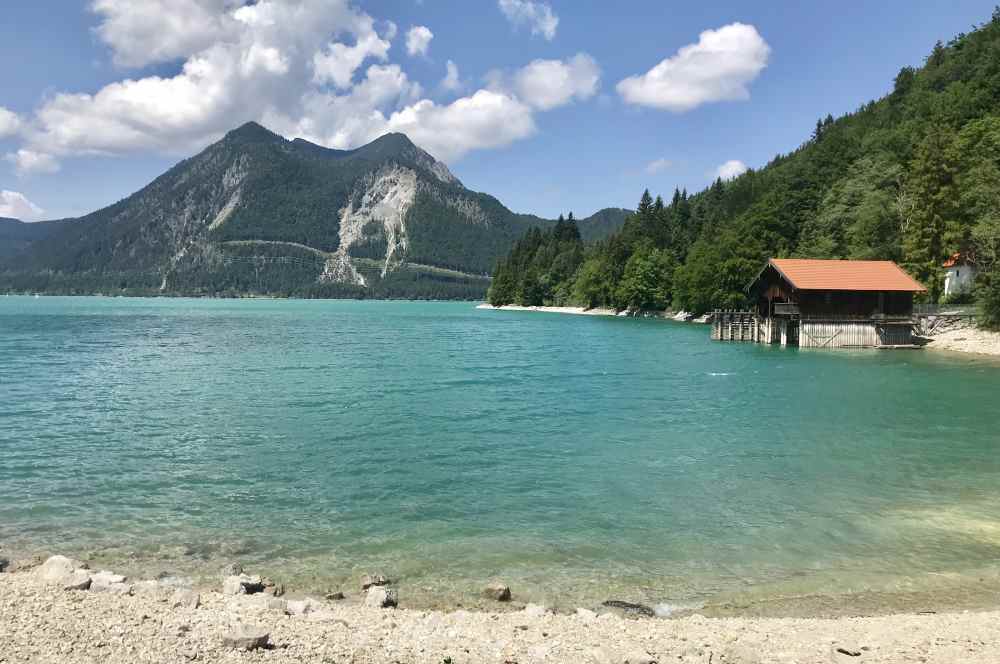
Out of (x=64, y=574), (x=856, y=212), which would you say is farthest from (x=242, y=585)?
(x=856, y=212)

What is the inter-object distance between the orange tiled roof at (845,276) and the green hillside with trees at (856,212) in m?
6.53

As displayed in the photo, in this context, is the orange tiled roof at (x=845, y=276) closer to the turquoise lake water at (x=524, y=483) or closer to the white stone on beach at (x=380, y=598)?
the turquoise lake water at (x=524, y=483)

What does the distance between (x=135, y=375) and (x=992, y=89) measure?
11831 cm

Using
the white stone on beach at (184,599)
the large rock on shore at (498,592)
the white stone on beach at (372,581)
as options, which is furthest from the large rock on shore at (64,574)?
the large rock on shore at (498,592)

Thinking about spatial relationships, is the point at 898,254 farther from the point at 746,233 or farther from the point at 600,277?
the point at 600,277

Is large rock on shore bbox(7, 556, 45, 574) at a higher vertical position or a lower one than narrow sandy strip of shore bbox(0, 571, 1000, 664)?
lower

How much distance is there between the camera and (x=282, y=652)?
24.7 ft

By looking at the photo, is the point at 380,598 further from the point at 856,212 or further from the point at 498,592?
the point at 856,212

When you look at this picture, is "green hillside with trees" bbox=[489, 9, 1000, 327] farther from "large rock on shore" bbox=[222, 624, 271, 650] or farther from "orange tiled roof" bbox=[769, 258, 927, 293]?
"large rock on shore" bbox=[222, 624, 271, 650]

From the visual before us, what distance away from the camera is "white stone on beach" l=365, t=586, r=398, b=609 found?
10.0 metres

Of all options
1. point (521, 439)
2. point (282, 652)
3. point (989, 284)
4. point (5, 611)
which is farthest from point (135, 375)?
point (989, 284)

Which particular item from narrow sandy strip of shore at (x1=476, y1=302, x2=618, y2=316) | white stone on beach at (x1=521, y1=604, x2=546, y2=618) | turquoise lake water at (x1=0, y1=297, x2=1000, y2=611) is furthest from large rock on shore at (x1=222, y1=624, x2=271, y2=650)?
narrow sandy strip of shore at (x1=476, y1=302, x2=618, y2=316)

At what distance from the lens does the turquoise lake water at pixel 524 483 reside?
11938 mm

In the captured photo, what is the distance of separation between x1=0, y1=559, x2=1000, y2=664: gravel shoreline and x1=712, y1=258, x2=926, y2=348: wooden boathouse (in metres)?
56.1
